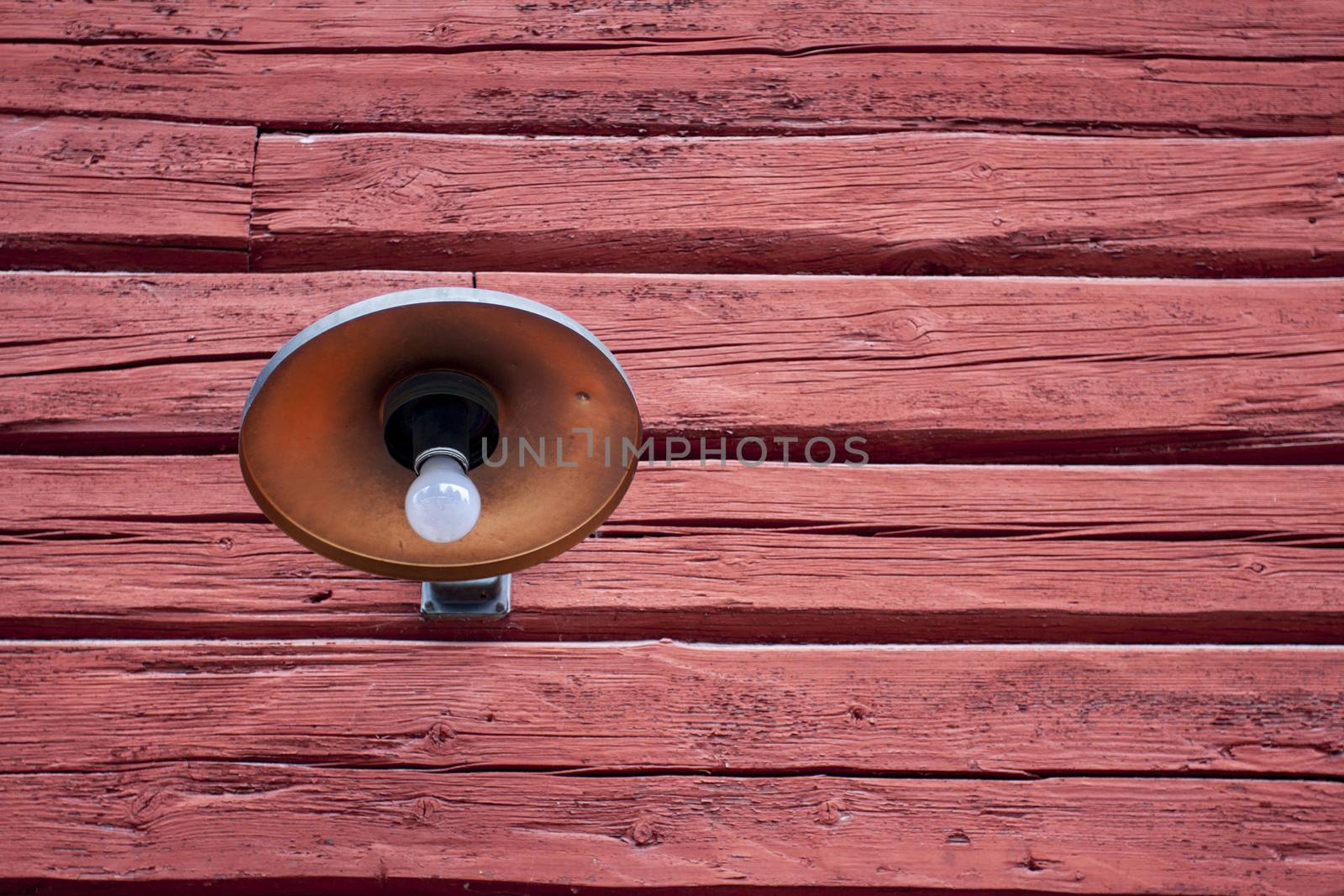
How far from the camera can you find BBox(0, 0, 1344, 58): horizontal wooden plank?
198 cm

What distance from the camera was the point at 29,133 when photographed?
6.24ft

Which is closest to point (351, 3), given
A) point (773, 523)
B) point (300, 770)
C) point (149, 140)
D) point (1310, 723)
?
point (149, 140)

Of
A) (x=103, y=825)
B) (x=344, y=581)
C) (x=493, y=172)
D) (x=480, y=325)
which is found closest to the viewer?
(x=480, y=325)

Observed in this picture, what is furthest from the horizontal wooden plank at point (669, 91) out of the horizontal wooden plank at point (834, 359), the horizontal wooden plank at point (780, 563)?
the horizontal wooden plank at point (780, 563)

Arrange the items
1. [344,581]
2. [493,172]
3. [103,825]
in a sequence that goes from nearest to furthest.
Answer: [103,825], [344,581], [493,172]

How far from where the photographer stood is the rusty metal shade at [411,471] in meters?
1.15

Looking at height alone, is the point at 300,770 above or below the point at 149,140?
below

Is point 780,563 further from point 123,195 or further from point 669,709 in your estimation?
point 123,195

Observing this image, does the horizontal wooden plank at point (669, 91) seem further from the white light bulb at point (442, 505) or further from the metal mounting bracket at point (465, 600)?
the white light bulb at point (442, 505)

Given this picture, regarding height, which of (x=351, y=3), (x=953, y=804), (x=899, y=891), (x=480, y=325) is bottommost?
(x=899, y=891)

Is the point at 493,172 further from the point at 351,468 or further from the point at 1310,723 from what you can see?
the point at 1310,723

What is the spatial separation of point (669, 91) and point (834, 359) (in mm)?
563

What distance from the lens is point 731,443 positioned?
1.80 m

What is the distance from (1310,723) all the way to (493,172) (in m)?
1.54
